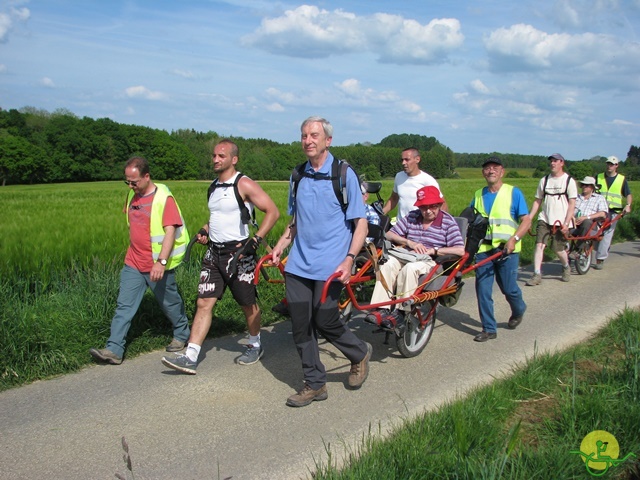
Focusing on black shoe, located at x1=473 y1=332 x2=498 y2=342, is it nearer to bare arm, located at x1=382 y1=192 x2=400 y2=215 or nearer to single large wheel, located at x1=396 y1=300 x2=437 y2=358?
single large wheel, located at x1=396 y1=300 x2=437 y2=358

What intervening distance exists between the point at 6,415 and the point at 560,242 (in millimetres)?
9287

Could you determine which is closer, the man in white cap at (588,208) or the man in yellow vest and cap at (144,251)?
the man in yellow vest and cap at (144,251)

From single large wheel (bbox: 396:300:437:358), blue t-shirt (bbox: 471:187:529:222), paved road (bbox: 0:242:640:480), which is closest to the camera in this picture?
paved road (bbox: 0:242:640:480)

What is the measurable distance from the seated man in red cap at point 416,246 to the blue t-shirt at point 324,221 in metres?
0.99

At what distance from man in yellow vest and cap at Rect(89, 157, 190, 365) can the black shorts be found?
1.40ft

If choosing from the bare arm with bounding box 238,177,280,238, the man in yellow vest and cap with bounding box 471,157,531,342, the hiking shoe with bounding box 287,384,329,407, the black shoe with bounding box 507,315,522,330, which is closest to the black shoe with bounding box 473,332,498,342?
the man in yellow vest and cap with bounding box 471,157,531,342

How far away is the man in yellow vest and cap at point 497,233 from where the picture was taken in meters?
6.70

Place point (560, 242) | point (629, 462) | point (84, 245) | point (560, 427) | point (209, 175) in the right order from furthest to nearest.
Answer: point (209, 175), point (560, 242), point (84, 245), point (560, 427), point (629, 462)

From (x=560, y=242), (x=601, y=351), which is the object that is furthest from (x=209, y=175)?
(x=601, y=351)

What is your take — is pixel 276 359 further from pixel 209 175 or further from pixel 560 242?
pixel 209 175

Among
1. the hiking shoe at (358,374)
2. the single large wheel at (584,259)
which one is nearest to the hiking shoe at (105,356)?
the hiking shoe at (358,374)

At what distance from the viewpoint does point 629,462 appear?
3676 mm

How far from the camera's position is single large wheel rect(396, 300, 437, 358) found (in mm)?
5902

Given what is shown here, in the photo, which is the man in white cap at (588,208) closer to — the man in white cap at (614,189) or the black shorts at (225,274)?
the man in white cap at (614,189)
